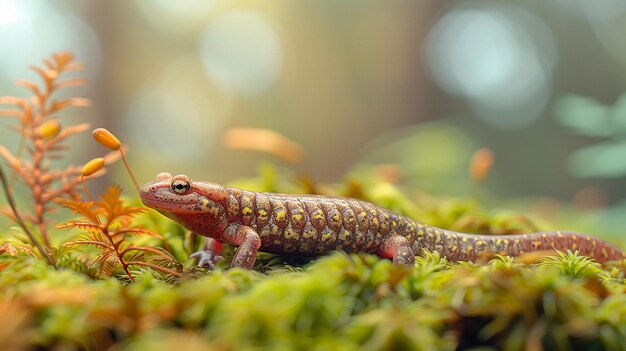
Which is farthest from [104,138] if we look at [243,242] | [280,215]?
[280,215]

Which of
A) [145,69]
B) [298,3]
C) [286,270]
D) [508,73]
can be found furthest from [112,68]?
[508,73]

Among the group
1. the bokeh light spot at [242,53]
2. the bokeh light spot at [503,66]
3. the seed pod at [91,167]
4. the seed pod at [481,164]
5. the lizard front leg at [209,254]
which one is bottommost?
the lizard front leg at [209,254]

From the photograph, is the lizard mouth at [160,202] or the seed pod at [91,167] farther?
the lizard mouth at [160,202]

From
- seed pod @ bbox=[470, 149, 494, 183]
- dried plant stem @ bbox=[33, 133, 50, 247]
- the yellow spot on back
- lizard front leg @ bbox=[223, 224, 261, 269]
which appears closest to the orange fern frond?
dried plant stem @ bbox=[33, 133, 50, 247]

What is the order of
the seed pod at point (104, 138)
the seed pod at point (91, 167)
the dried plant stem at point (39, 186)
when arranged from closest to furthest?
the seed pod at point (91, 167) < the seed pod at point (104, 138) < the dried plant stem at point (39, 186)

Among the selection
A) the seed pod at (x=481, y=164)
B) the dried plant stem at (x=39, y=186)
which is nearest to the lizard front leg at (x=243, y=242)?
the dried plant stem at (x=39, y=186)

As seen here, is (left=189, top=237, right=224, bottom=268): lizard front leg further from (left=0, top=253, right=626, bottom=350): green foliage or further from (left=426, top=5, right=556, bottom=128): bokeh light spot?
(left=426, top=5, right=556, bottom=128): bokeh light spot

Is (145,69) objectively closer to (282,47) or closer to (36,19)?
(36,19)

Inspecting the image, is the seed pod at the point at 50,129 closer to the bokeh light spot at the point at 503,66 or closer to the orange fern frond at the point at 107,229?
the orange fern frond at the point at 107,229

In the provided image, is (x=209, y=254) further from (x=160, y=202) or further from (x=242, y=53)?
(x=242, y=53)
